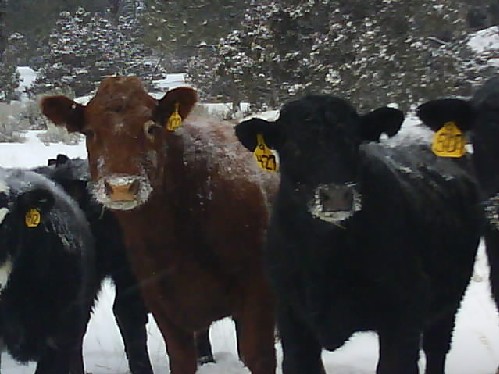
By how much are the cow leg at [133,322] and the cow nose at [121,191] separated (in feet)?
5.99

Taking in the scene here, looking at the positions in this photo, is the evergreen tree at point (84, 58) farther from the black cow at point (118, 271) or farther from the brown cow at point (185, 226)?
the brown cow at point (185, 226)

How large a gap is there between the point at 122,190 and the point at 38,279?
117 centimetres

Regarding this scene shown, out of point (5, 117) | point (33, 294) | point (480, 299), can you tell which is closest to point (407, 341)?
point (33, 294)

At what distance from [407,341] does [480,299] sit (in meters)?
3.83

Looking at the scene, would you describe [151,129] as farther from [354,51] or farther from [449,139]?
[354,51]

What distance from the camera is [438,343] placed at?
18.3 ft

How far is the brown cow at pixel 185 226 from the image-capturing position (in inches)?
195

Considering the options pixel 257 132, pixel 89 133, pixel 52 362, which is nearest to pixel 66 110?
pixel 89 133

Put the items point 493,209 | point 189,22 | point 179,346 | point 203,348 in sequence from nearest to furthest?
point 493,209, point 179,346, point 203,348, point 189,22

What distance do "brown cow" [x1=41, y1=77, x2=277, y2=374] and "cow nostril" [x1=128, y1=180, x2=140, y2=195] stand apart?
248 mm

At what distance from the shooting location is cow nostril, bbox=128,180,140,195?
4.50 m

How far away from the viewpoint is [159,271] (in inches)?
Result: 204

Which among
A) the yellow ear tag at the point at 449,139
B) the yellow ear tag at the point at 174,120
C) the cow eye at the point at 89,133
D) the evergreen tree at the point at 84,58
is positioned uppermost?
the evergreen tree at the point at 84,58

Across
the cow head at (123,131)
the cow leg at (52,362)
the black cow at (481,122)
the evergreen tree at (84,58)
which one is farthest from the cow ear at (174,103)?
the evergreen tree at (84,58)
